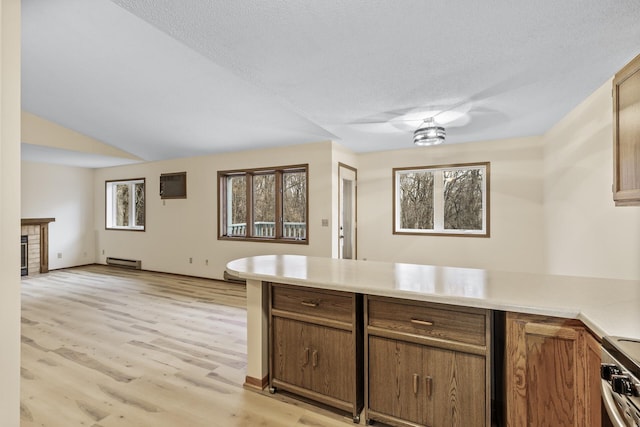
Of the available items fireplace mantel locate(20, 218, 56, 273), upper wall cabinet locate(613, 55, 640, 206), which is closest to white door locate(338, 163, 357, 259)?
upper wall cabinet locate(613, 55, 640, 206)

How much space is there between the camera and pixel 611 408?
103 cm

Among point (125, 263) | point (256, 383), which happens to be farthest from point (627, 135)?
point (125, 263)

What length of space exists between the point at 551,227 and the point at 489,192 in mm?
907

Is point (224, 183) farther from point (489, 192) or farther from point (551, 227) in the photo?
point (551, 227)

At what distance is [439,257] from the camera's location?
472 cm

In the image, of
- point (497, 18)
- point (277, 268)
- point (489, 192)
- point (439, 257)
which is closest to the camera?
point (497, 18)

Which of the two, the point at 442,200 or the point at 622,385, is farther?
the point at 442,200

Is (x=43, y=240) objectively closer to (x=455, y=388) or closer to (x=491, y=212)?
(x=455, y=388)

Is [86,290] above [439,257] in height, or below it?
below

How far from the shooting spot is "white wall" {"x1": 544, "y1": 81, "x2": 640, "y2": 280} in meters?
2.32

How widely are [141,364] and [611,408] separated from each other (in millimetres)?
3018

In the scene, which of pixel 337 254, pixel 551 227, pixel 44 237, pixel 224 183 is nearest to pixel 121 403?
pixel 337 254

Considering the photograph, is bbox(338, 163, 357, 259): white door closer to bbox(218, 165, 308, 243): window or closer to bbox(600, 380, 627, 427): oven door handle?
bbox(218, 165, 308, 243): window

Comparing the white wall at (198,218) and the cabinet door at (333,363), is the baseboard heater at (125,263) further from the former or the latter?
the cabinet door at (333,363)
